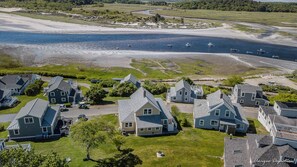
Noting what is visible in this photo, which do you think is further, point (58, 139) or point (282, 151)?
point (58, 139)

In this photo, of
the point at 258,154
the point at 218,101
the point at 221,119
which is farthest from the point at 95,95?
the point at 258,154

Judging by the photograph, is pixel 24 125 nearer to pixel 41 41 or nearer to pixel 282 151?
pixel 282 151

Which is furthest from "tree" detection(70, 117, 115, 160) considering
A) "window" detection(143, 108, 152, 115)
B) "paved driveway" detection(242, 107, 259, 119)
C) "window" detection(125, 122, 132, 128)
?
"paved driveway" detection(242, 107, 259, 119)

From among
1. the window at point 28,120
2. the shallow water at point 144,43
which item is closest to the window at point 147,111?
the window at point 28,120

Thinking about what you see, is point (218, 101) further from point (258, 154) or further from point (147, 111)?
point (258, 154)

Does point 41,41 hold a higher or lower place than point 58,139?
higher

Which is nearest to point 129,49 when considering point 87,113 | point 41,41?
point 41,41
